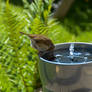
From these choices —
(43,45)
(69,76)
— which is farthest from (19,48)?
(69,76)

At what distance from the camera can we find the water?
1.47m

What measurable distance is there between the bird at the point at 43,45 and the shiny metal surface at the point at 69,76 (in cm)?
10

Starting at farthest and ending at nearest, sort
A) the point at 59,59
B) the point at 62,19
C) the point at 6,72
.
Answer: the point at 62,19
the point at 6,72
the point at 59,59

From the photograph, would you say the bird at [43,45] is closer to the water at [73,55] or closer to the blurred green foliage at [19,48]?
the water at [73,55]

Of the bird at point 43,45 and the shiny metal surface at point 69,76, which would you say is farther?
the bird at point 43,45

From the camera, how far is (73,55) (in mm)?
1565

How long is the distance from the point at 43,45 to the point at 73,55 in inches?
8.1

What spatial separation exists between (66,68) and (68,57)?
17 centimetres

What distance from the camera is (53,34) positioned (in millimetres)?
2084

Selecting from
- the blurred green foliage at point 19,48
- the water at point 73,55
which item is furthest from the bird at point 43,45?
the blurred green foliage at point 19,48

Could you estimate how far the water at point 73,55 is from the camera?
1472 mm

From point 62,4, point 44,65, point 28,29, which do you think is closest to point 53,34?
point 28,29

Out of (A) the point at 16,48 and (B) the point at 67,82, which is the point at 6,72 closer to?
(A) the point at 16,48

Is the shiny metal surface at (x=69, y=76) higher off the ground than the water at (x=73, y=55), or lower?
lower
